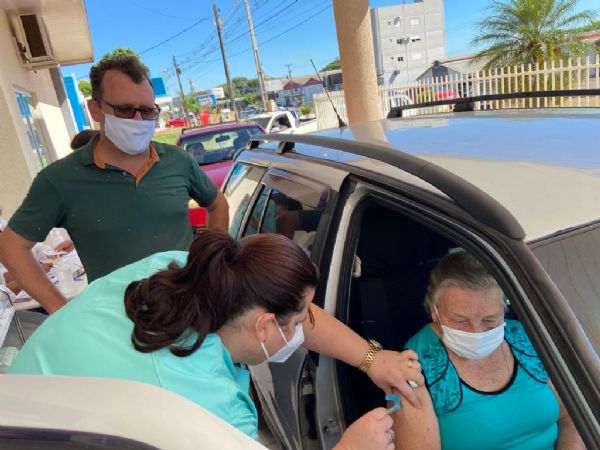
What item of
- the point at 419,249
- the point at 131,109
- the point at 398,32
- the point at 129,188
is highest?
the point at 398,32

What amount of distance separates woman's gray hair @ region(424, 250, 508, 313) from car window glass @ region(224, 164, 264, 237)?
121 centimetres

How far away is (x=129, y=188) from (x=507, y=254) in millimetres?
1755

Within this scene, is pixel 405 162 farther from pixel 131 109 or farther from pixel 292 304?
pixel 131 109

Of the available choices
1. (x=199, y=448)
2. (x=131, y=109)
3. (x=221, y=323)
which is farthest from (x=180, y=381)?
(x=131, y=109)

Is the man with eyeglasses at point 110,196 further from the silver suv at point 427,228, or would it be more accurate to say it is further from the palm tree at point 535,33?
the palm tree at point 535,33

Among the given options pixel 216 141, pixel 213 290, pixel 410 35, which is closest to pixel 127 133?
pixel 213 290

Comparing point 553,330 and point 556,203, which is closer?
point 553,330

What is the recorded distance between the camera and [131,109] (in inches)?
85.9

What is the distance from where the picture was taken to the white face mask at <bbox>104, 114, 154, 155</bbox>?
7.04 feet

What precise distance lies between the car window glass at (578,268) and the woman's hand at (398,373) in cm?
64

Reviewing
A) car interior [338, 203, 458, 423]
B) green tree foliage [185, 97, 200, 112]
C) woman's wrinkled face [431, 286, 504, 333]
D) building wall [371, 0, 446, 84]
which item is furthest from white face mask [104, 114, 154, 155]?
building wall [371, 0, 446, 84]

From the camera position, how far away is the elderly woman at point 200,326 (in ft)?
3.34

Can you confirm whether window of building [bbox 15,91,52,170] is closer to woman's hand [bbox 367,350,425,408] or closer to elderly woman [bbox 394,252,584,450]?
woman's hand [bbox 367,350,425,408]

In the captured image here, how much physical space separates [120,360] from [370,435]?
678 mm
